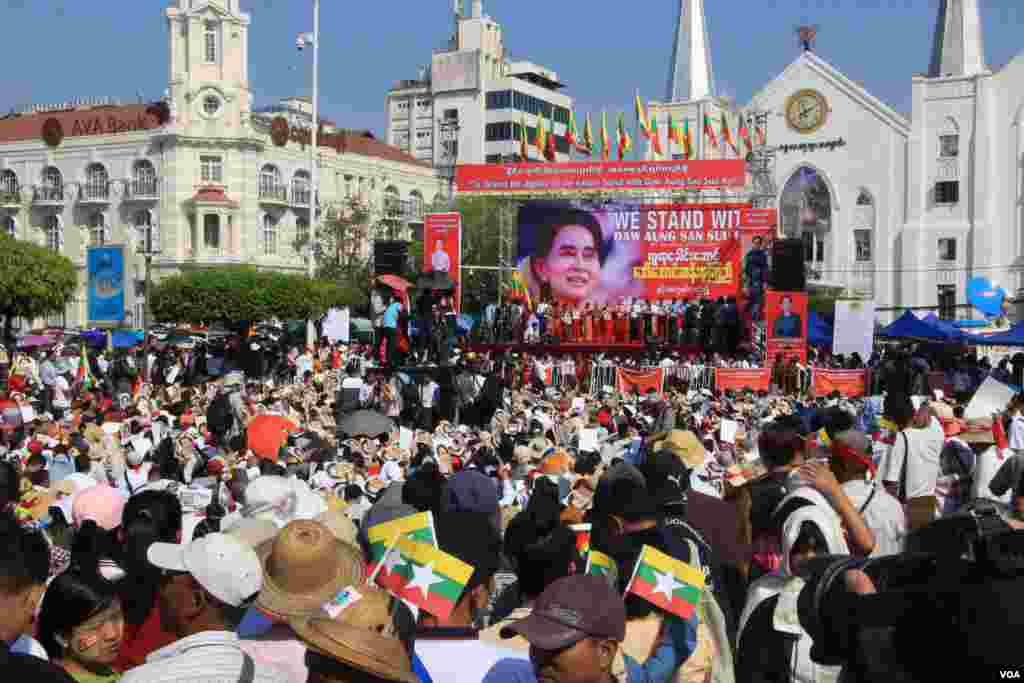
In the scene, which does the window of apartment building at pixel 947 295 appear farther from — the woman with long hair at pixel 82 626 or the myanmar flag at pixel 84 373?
the woman with long hair at pixel 82 626

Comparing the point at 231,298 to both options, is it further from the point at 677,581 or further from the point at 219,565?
the point at 677,581

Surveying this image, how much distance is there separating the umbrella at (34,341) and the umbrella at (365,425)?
3096cm

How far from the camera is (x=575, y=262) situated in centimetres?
3136

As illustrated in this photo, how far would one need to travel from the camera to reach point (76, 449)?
12.3 m

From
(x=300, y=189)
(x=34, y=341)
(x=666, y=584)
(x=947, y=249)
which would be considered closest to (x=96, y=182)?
(x=300, y=189)

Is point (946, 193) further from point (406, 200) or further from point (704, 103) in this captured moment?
point (406, 200)

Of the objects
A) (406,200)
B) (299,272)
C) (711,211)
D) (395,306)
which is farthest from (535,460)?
(406,200)

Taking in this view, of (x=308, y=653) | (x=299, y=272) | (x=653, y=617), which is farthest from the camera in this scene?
(x=299, y=272)

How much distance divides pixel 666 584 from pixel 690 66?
69170 mm

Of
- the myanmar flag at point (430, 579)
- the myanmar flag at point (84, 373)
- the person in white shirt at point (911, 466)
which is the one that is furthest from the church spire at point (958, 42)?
the myanmar flag at point (430, 579)

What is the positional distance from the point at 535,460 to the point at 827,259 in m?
50.7

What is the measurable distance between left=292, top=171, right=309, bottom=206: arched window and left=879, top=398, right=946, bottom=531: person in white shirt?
58.5 meters

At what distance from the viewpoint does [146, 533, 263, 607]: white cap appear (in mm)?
4238

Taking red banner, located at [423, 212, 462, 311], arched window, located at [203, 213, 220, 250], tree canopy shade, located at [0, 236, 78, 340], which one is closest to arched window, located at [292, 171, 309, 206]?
arched window, located at [203, 213, 220, 250]
